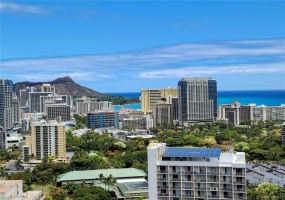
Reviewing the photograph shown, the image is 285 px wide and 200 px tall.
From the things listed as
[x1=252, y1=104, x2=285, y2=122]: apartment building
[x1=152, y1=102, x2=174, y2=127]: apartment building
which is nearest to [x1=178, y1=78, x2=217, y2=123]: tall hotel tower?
[x1=152, y1=102, x2=174, y2=127]: apartment building

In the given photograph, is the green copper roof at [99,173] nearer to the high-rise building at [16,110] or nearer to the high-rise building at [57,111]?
the high-rise building at [57,111]

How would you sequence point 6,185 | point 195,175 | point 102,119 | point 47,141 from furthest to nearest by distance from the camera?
point 102,119 < point 47,141 < point 6,185 < point 195,175

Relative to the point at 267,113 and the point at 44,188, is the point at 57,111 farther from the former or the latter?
the point at 44,188

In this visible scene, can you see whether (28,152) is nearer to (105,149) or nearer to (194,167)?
(105,149)

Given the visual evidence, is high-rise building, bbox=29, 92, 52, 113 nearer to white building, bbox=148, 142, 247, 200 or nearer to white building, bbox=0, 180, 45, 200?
white building, bbox=0, 180, 45, 200

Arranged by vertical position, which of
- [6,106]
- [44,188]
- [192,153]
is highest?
[6,106]

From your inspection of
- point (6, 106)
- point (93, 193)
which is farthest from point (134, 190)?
point (6, 106)
